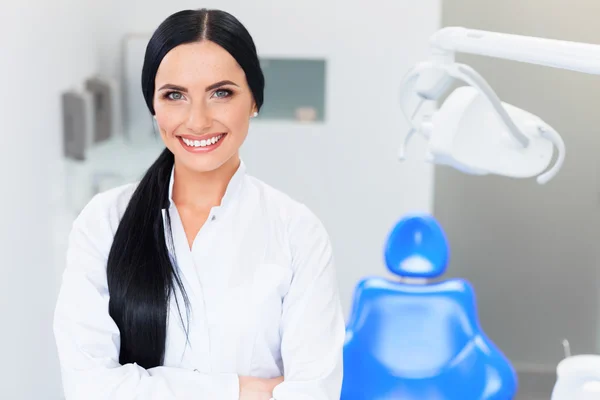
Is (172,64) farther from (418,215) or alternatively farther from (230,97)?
(418,215)

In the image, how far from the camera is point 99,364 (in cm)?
132

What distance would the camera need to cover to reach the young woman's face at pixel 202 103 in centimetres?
126

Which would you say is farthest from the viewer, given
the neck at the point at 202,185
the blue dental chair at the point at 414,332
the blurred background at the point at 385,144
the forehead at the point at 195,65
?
the blurred background at the point at 385,144

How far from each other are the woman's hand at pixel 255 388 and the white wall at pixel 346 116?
1.94 m

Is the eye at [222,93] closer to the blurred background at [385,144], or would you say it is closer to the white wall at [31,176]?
the white wall at [31,176]

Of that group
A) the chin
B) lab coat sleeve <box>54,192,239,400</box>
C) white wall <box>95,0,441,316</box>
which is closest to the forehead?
the chin

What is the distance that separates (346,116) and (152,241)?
1.91 m

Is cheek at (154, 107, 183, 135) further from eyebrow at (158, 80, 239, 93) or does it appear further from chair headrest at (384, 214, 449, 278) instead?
chair headrest at (384, 214, 449, 278)

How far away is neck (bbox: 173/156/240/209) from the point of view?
1410 millimetres

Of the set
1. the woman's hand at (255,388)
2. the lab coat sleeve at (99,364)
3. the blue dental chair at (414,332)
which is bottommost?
the blue dental chair at (414,332)

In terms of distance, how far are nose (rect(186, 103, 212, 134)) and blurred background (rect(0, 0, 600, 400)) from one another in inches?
69.2


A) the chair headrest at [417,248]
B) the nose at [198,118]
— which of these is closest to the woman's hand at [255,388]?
the nose at [198,118]

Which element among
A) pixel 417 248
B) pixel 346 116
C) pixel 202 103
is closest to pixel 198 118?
pixel 202 103

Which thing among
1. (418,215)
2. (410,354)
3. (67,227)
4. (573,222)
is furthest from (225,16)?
(573,222)
